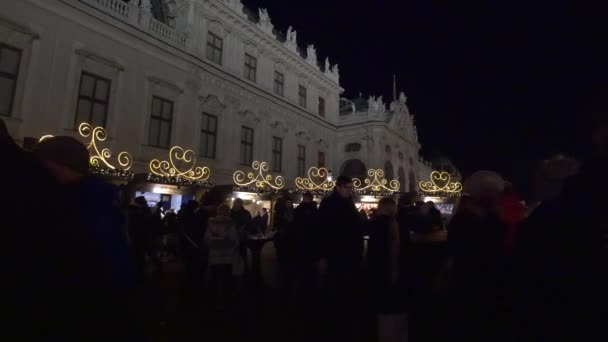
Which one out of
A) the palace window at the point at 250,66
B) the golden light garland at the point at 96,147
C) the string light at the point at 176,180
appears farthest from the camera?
the palace window at the point at 250,66

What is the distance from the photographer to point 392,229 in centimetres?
447

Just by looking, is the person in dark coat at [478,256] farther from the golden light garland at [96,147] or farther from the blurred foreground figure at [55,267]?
the golden light garland at [96,147]

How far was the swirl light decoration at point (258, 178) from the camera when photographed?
58.2 ft

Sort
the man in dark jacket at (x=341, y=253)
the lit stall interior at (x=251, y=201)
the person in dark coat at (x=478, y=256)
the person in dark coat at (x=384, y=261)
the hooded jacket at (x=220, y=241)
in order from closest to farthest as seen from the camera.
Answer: the person in dark coat at (x=478, y=256) < the person in dark coat at (x=384, y=261) < the man in dark jacket at (x=341, y=253) < the hooded jacket at (x=220, y=241) < the lit stall interior at (x=251, y=201)

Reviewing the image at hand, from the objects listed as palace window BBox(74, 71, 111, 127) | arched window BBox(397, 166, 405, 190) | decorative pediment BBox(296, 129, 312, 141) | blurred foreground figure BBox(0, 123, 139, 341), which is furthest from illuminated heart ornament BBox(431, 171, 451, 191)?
blurred foreground figure BBox(0, 123, 139, 341)

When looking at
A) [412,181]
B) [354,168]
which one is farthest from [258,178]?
[412,181]

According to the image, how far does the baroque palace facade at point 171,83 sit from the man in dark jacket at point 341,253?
11818 mm

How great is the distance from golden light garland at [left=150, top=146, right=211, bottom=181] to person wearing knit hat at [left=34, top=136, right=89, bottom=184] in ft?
40.2

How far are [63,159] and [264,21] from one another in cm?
2267

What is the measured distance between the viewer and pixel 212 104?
57.6 ft

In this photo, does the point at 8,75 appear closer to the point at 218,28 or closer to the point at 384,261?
the point at 218,28

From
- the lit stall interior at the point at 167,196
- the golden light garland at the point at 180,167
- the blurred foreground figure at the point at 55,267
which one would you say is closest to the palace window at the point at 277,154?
the golden light garland at the point at 180,167

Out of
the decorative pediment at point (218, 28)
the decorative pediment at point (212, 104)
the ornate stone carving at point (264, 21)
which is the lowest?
the decorative pediment at point (212, 104)

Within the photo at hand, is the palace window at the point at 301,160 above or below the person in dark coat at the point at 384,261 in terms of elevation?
above
